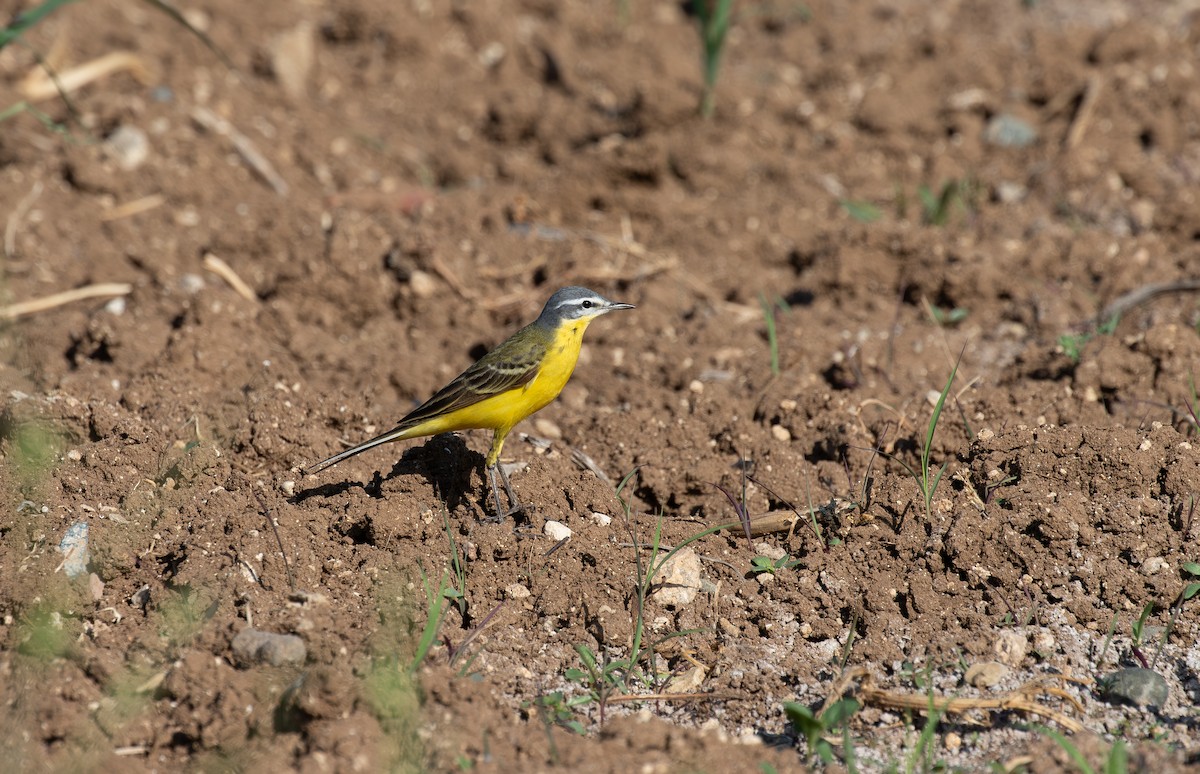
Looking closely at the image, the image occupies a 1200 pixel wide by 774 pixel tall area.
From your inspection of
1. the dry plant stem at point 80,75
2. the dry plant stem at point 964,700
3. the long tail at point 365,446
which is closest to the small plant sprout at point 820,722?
the dry plant stem at point 964,700

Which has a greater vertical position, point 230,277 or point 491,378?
point 491,378

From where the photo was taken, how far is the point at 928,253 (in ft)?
22.8

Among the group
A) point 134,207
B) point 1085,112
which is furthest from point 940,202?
point 134,207

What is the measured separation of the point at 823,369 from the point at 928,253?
122 centimetres

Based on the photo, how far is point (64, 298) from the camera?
22.4 feet

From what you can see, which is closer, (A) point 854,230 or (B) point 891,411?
(B) point 891,411

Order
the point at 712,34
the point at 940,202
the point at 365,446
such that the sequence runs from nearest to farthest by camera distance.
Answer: the point at 365,446 → the point at 940,202 → the point at 712,34

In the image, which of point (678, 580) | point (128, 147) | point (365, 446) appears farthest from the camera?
point (128, 147)

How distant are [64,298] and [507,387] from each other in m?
3.26

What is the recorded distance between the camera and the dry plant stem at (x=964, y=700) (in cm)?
399

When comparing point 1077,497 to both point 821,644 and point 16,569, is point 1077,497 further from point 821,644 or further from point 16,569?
point 16,569

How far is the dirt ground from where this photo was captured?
4047 millimetres

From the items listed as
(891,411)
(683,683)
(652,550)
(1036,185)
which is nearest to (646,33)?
(1036,185)

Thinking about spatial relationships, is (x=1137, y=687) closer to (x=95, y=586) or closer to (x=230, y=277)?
(x=95, y=586)
